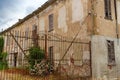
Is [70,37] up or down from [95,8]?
down

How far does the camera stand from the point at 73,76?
1309 centimetres

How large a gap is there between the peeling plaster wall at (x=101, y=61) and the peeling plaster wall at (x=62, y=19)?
125 inches

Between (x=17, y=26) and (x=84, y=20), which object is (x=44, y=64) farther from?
(x=17, y=26)

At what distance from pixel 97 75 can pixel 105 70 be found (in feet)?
2.53

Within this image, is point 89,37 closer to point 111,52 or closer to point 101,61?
point 101,61

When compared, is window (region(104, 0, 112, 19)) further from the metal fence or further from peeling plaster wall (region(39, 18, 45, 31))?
peeling plaster wall (region(39, 18, 45, 31))

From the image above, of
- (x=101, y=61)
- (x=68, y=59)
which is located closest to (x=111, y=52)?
(x=101, y=61)

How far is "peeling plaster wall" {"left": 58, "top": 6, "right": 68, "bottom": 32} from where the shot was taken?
1549 centimetres

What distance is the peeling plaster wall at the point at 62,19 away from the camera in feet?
50.8

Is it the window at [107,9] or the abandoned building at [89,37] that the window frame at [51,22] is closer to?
the abandoned building at [89,37]

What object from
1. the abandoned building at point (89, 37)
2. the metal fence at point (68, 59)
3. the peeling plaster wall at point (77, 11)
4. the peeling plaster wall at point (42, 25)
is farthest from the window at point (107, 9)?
the peeling plaster wall at point (42, 25)

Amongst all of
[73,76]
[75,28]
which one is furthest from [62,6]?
[73,76]

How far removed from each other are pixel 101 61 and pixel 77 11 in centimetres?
→ 391

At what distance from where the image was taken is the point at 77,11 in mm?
14188
